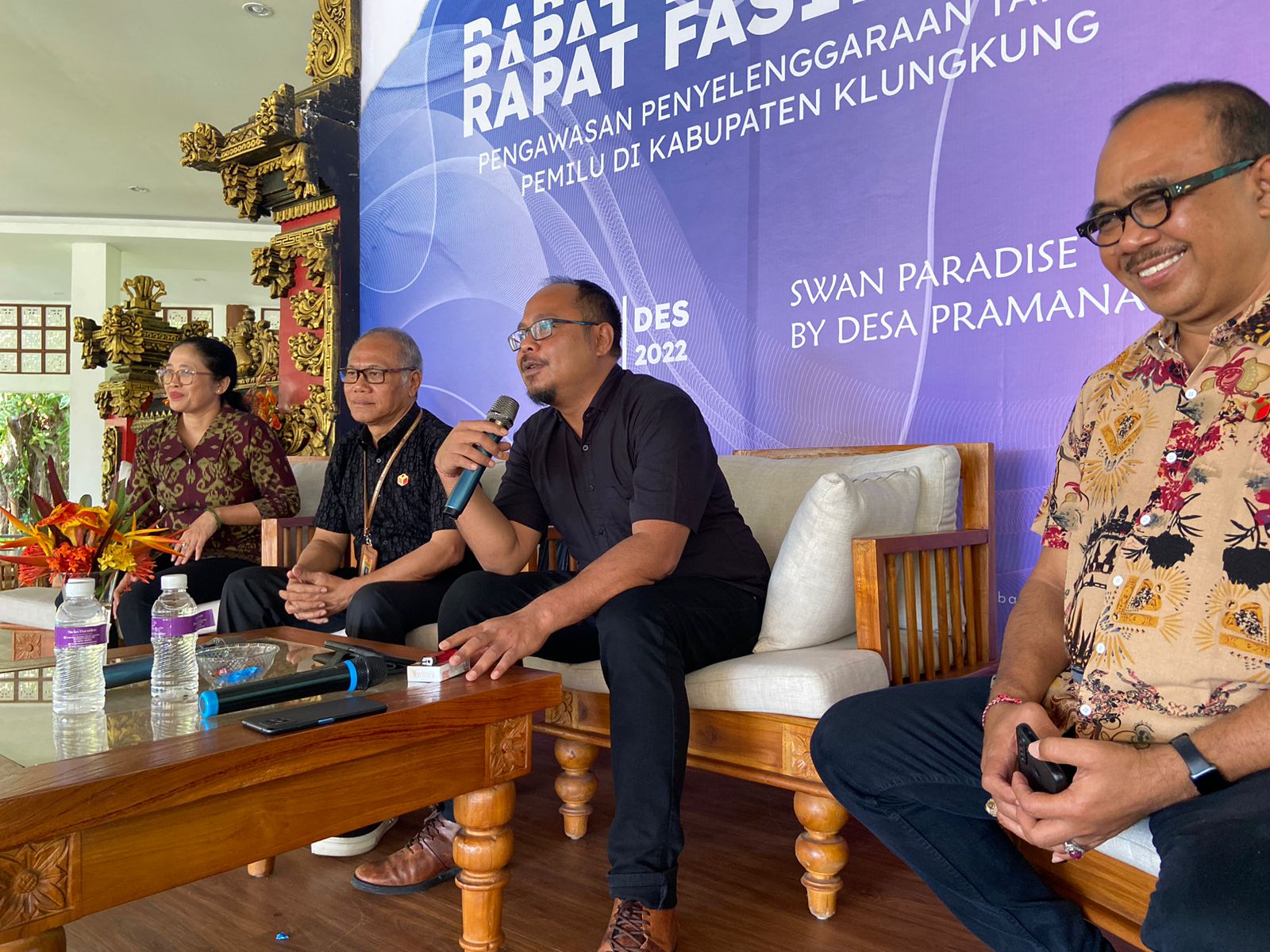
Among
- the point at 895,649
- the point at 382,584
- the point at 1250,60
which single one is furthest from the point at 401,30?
the point at 895,649

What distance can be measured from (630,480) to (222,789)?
3.57 feet

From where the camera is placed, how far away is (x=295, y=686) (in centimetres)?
136

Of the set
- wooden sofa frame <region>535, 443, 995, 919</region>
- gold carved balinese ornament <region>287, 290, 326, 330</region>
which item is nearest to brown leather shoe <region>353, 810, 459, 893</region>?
wooden sofa frame <region>535, 443, 995, 919</region>

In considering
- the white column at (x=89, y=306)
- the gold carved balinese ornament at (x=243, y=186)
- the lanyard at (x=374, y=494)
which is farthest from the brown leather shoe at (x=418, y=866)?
the white column at (x=89, y=306)

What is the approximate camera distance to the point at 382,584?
2.20m

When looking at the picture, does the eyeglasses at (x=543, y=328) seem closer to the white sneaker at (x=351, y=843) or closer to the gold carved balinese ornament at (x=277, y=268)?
the white sneaker at (x=351, y=843)

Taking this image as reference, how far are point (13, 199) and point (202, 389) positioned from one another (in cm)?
841

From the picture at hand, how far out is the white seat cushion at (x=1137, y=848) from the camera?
101cm

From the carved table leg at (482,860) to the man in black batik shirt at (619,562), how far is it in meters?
0.17

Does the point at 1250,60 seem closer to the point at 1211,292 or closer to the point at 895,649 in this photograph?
the point at 1211,292

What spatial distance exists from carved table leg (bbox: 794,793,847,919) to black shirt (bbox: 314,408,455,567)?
3.94ft

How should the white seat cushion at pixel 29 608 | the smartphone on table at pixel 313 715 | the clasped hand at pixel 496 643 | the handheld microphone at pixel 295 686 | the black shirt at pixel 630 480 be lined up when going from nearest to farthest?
1. the smartphone on table at pixel 313 715
2. the handheld microphone at pixel 295 686
3. the clasped hand at pixel 496 643
4. the black shirt at pixel 630 480
5. the white seat cushion at pixel 29 608

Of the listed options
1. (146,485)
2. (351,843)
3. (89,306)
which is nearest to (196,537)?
(146,485)

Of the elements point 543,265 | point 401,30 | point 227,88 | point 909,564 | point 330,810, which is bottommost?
point 330,810
